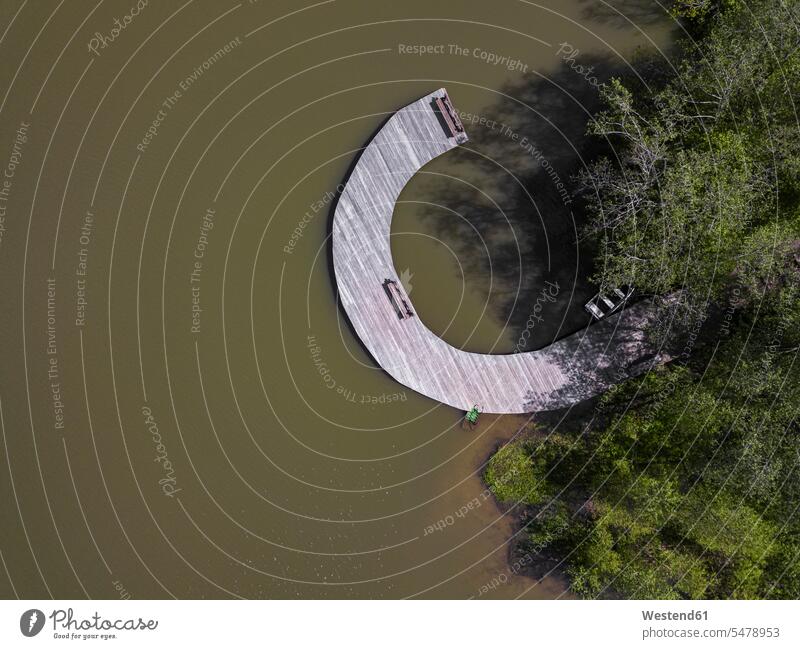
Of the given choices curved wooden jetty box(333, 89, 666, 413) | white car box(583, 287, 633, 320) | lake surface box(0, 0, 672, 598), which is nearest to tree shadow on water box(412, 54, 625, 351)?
lake surface box(0, 0, 672, 598)

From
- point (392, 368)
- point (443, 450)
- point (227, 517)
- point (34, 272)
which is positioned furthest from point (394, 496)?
point (34, 272)

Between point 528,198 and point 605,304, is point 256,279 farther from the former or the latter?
point 605,304

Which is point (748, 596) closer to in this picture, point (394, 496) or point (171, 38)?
point (394, 496)

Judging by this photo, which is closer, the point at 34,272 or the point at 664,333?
the point at 664,333

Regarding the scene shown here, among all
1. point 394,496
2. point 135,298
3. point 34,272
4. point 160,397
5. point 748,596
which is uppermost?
point 34,272
